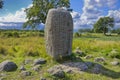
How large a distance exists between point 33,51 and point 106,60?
4648mm

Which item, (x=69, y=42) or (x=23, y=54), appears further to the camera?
(x=23, y=54)

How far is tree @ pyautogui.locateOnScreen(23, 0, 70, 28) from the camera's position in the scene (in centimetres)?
5556

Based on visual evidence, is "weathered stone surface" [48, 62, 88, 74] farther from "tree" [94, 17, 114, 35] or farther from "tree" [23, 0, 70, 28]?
"tree" [94, 17, 114, 35]

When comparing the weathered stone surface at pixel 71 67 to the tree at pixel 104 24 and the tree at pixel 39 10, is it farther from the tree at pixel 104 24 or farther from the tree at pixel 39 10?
the tree at pixel 104 24

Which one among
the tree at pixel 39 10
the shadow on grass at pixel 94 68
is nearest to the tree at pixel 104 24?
the tree at pixel 39 10

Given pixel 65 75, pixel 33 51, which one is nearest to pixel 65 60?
pixel 65 75

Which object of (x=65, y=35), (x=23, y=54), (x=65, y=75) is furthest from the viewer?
(x=23, y=54)

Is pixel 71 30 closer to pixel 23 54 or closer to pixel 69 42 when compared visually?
pixel 69 42

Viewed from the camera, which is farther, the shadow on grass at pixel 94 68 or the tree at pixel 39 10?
the tree at pixel 39 10

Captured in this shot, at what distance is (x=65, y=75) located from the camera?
11.2 m

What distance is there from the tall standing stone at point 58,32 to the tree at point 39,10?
1677 inches

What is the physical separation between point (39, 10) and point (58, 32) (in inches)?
1697

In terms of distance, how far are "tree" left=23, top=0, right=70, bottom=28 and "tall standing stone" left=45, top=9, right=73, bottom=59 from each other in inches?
1677

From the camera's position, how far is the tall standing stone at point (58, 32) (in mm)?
12672
